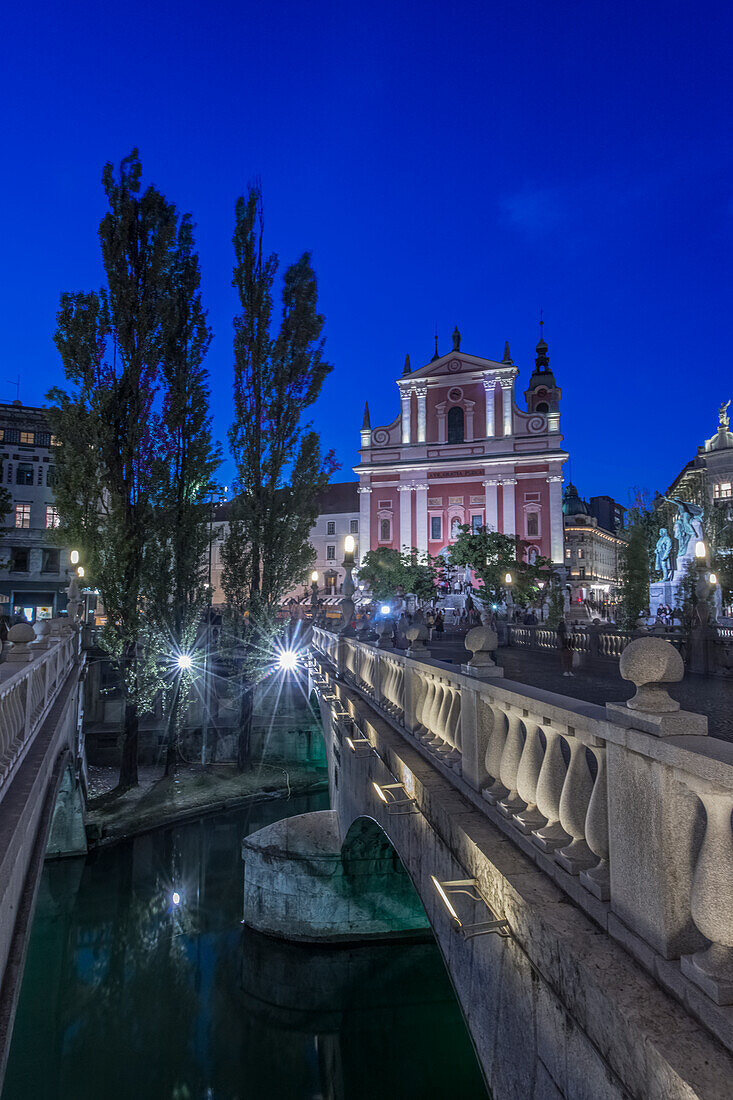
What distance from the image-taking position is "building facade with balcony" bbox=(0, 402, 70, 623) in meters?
36.1

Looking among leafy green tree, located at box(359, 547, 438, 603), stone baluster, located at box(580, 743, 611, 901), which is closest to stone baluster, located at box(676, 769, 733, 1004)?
stone baluster, located at box(580, 743, 611, 901)

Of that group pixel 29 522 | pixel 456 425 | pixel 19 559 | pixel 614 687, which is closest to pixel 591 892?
pixel 614 687

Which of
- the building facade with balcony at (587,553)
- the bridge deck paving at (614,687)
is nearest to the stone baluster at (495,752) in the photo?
the bridge deck paving at (614,687)

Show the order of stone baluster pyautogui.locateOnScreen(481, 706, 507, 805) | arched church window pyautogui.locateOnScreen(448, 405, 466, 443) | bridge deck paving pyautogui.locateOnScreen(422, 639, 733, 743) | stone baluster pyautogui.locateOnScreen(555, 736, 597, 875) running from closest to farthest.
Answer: stone baluster pyautogui.locateOnScreen(555, 736, 597, 875) < stone baluster pyautogui.locateOnScreen(481, 706, 507, 805) < bridge deck paving pyautogui.locateOnScreen(422, 639, 733, 743) < arched church window pyautogui.locateOnScreen(448, 405, 466, 443)

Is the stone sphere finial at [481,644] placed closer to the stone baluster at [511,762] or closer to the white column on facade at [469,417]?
the stone baluster at [511,762]

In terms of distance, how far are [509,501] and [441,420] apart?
9.36m

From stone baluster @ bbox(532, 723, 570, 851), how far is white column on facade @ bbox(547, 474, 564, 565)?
48.3 metres

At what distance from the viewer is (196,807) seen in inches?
732

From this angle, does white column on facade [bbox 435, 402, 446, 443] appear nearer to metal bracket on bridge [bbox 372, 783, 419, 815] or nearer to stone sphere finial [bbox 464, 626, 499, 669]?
metal bracket on bridge [bbox 372, 783, 419, 815]

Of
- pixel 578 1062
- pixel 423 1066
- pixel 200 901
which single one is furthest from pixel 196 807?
pixel 578 1062

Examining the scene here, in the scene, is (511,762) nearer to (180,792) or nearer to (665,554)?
(180,792)

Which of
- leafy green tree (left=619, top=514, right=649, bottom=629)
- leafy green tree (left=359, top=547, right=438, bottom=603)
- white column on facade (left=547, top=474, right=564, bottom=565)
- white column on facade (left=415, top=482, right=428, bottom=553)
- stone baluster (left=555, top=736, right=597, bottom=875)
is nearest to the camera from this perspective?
stone baluster (left=555, top=736, right=597, bottom=875)

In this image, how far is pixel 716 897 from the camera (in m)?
1.91

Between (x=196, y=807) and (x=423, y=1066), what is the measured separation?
10.9m
